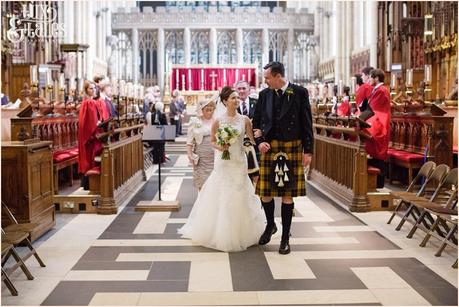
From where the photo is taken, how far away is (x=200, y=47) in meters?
32.5

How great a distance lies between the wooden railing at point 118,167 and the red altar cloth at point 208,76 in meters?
18.2

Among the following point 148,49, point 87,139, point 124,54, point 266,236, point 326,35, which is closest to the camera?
point 266,236

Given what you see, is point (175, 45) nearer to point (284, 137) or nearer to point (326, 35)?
point (326, 35)

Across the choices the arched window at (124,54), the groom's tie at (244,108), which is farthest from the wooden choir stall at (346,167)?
the arched window at (124,54)

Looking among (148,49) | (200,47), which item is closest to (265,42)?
(200,47)

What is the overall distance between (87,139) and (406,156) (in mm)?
4671

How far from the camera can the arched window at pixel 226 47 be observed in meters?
32.3

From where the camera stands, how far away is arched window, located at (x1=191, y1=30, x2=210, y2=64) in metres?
32.3

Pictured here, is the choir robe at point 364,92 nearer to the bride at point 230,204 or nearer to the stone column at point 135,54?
the bride at point 230,204

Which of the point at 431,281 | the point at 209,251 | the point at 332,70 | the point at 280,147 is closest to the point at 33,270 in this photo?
the point at 209,251

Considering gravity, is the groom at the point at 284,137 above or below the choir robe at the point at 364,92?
below

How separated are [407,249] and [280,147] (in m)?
1.56

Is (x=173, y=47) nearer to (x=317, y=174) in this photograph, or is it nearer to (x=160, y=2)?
(x=160, y=2)

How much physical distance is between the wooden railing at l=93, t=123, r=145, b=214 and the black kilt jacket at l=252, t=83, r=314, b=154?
3.02 metres
